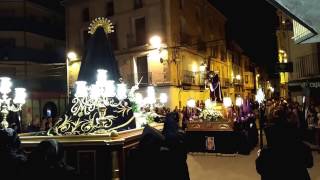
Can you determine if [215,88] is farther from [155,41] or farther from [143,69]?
[143,69]

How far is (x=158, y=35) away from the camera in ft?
77.6

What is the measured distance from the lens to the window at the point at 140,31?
2462 cm

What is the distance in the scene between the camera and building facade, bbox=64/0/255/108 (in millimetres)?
23375

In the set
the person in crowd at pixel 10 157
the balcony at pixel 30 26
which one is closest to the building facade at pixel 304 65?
the person in crowd at pixel 10 157

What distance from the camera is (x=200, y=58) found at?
94.3 ft

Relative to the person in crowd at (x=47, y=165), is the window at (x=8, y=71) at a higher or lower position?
higher

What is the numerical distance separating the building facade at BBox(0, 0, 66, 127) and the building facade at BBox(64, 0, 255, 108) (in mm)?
3425

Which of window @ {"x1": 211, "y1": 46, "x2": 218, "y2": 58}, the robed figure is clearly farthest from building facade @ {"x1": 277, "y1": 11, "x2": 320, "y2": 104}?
window @ {"x1": 211, "y1": 46, "x2": 218, "y2": 58}

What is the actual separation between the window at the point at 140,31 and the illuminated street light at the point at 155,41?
94 centimetres

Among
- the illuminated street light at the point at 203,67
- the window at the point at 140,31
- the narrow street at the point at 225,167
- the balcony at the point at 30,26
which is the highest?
the balcony at the point at 30,26

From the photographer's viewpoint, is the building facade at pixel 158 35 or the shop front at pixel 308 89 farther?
the building facade at pixel 158 35

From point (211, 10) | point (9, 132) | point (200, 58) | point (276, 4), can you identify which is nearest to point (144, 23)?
point (200, 58)

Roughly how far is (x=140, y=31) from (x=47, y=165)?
21430mm

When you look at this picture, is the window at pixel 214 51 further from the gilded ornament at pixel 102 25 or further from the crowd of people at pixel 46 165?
the crowd of people at pixel 46 165
